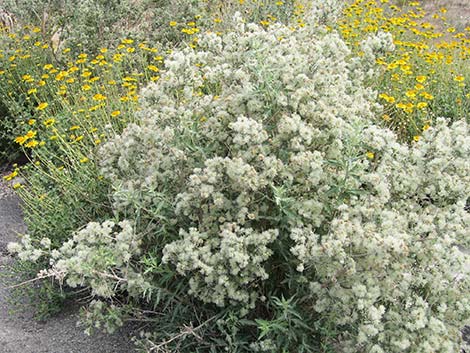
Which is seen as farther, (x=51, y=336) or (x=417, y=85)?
(x=417, y=85)

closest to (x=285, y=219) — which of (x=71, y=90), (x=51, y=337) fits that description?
(x=51, y=337)

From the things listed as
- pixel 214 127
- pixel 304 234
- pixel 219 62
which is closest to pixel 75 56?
pixel 219 62

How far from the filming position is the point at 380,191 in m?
2.38

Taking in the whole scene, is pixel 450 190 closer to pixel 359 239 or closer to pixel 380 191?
pixel 380 191

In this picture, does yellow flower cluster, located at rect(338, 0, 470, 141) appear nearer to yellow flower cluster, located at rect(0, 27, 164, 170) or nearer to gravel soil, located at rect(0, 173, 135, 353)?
yellow flower cluster, located at rect(0, 27, 164, 170)

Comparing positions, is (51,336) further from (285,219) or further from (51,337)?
(285,219)

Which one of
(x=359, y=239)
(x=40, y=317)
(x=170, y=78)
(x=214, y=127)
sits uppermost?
(x=170, y=78)

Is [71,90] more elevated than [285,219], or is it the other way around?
[285,219]

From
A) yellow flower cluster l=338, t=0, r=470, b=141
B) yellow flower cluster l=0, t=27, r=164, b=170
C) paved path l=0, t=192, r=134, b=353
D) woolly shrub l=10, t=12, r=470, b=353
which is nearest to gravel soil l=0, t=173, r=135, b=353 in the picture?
paved path l=0, t=192, r=134, b=353

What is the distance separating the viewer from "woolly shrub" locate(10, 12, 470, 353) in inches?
89.9

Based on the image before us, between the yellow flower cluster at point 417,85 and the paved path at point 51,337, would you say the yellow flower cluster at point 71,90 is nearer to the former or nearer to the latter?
the paved path at point 51,337

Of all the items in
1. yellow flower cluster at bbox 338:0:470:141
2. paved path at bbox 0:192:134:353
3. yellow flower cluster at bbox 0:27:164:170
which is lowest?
yellow flower cluster at bbox 338:0:470:141

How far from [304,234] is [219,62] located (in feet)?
3.83

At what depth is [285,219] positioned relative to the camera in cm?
246
